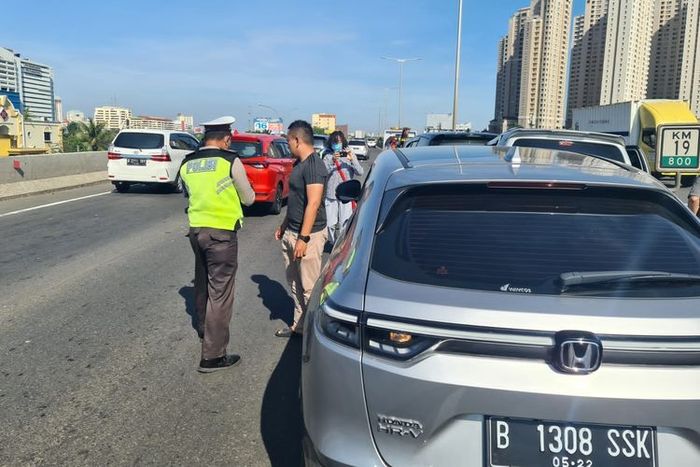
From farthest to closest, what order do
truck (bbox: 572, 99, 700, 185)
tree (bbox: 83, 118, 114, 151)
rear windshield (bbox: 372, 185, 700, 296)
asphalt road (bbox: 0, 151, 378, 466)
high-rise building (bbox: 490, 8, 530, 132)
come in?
high-rise building (bbox: 490, 8, 530, 132)
tree (bbox: 83, 118, 114, 151)
truck (bbox: 572, 99, 700, 185)
asphalt road (bbox: 0, 151, 378, 466)
rear windshield (bbox: 372, 185, 700, 296)

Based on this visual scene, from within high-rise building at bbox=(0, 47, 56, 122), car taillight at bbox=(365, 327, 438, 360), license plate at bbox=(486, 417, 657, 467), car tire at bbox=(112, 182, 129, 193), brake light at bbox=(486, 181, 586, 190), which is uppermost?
high-rise building at bbox=(0, 47, 56, 122)

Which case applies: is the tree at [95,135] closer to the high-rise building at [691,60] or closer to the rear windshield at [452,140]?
the rear windshield at [452,140]

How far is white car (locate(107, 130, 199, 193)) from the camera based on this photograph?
16234 millimetres

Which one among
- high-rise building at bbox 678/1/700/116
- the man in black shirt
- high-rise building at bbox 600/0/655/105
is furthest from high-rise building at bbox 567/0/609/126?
the man in black shirt

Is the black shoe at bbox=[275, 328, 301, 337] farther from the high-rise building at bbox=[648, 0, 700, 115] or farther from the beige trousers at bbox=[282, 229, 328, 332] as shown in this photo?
the high-rise building at bbox=[648, 0, 700, 115]

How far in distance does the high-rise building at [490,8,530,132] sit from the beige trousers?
194ft

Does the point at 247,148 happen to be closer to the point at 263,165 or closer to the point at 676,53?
the point at 263,165

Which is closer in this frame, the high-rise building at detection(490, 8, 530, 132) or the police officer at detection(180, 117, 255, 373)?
the police officer at detection(180, 117, 255, 373)

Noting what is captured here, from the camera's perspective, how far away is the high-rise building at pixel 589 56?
187 feet

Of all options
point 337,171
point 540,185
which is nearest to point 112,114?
point 337,171

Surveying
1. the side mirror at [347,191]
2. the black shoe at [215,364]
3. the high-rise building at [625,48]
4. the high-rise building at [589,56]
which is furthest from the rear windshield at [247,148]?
the high-rise building at [589,56]

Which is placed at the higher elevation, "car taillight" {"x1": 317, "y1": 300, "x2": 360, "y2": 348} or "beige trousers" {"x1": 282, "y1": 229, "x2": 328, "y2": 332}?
"car taillight" {"x1": 317, "y1": 300, "x2": 360, "y2": 348}

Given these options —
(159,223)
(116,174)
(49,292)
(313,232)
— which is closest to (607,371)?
(313,232)

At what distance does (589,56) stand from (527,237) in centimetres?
6340
